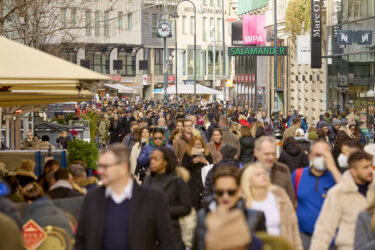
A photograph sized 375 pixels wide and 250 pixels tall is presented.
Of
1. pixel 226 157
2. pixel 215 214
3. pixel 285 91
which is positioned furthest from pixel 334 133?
pixel 285 91

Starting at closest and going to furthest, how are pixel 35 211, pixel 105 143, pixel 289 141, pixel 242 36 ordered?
1. pixel 35 211
2. pixel 289 141
3. pixel 105 143
4. pixel 242 36

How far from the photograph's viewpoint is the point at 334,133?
23.6 m

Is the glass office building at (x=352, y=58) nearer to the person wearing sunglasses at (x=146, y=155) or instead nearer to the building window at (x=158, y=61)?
the person wearing sunglasses at (x=146, y=155)

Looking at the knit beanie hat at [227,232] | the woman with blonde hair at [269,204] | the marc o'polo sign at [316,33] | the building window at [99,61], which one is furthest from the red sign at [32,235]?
the building window at [99,61]

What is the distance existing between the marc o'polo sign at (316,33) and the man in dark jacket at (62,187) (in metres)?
37.4

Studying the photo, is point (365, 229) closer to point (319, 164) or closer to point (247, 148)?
point (319, 164)

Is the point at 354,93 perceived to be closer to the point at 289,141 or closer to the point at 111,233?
the point at 289,141

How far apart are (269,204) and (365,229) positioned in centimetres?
104

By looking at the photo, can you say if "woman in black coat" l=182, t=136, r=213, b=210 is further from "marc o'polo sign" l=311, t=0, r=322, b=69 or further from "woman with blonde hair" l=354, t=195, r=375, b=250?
"marc o'polo sign" l=311, t=0, r=322, b=69

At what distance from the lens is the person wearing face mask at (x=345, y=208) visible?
7.52 m

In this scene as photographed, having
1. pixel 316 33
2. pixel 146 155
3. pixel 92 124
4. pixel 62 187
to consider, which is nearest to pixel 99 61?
pixel 316 33

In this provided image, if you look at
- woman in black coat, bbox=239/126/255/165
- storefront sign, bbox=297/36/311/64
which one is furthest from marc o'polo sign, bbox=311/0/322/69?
woman in black coat, bbox=239/126/255/165

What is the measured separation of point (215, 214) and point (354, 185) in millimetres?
3242

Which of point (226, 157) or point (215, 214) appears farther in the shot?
point (226, 157)
